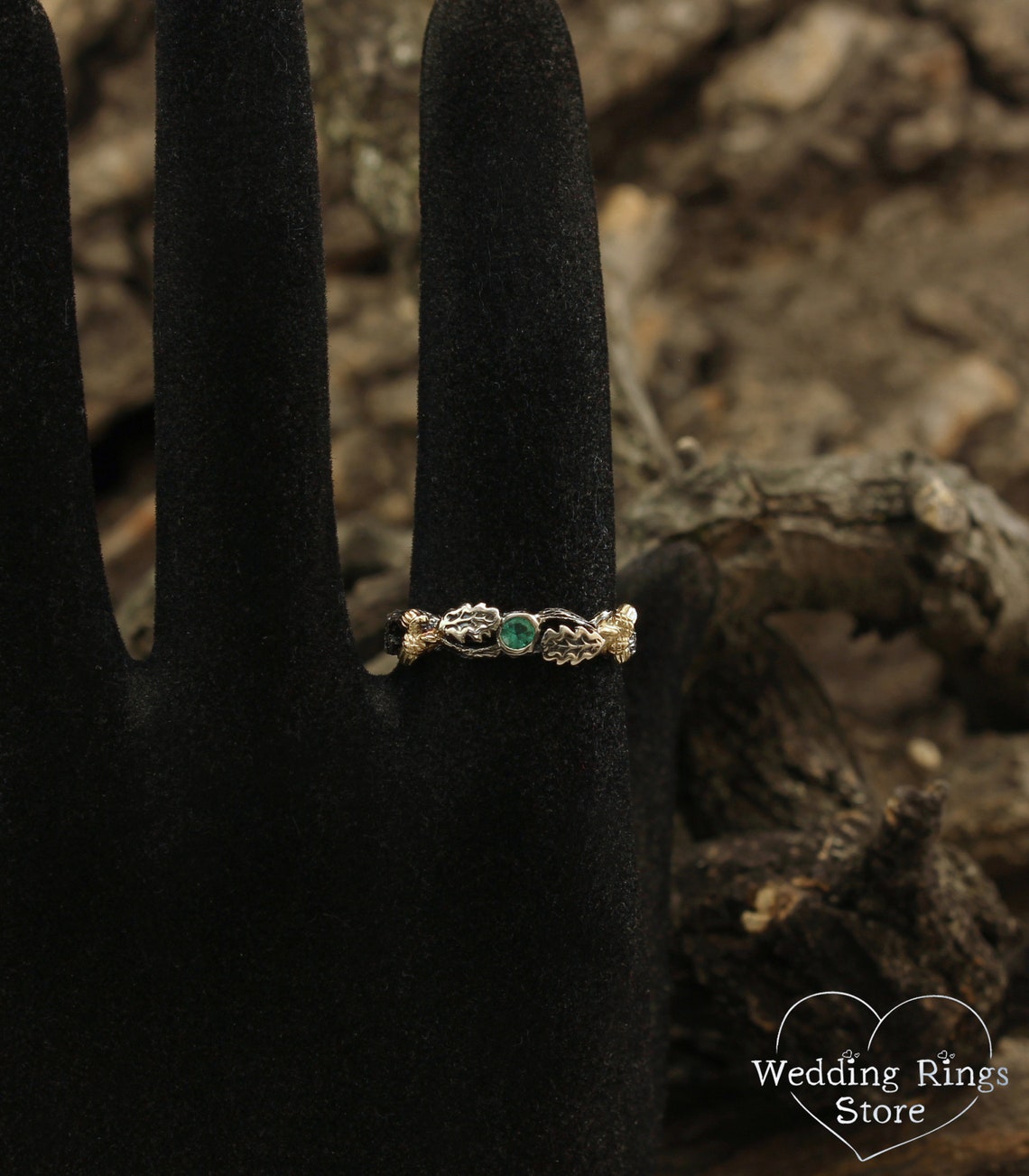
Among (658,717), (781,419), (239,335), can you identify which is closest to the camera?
(239,335)

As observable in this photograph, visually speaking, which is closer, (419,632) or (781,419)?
(419,632)

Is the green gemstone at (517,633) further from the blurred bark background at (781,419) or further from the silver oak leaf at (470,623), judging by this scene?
the blurred bark background at (781,419)

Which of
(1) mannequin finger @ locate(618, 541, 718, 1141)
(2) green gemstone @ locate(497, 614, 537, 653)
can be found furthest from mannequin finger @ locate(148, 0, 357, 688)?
(1) mannequin finger @ locate(618, 541, 718, 1141)

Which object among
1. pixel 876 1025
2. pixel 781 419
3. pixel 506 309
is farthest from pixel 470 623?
pixel 781 419

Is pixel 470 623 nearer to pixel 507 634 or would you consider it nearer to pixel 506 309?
pixel 507 634

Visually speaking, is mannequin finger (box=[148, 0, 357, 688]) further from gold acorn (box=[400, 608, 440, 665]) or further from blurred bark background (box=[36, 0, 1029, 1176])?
blurred bark background (box=[36, 0, 1029, 1176])

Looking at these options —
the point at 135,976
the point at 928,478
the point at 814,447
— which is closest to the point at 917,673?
the point at 814,447
